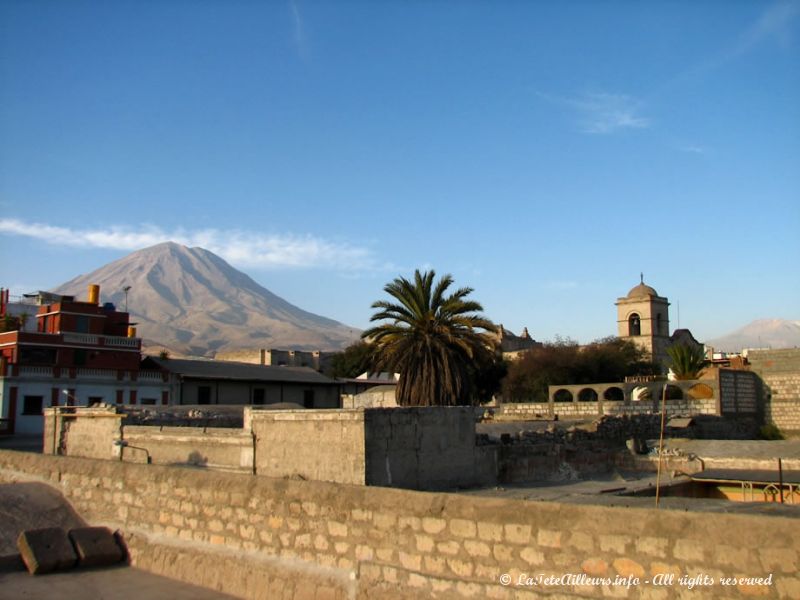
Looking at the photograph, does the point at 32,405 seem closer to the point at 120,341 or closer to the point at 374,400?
the point at 120,341

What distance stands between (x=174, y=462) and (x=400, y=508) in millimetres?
13199

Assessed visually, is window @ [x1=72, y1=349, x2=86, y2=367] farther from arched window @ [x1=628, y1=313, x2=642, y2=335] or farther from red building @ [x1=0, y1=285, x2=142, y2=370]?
arched window @ [x1=628, y1=313, x2=642, y2=335]

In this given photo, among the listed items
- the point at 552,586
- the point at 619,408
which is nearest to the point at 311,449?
the point at 552,586

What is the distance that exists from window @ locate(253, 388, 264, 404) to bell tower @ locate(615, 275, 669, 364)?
A: 4333 centimetres

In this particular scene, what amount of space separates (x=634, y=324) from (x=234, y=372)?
48611 mm

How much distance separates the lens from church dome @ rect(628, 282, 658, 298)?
80.0 metres

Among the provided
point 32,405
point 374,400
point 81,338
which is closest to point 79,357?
point 81,338

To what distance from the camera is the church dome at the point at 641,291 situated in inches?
3150

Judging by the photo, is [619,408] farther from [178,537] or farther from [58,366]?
[58,366]

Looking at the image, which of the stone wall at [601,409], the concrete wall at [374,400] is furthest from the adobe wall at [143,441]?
the concrete wall at [374,400]

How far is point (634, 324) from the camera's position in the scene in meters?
80.7

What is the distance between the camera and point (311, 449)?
16328 millimetres

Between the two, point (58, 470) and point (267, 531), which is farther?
point (58, 470)

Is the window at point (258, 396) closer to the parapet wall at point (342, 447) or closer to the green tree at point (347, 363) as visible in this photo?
the green tree at point (347, 363)
